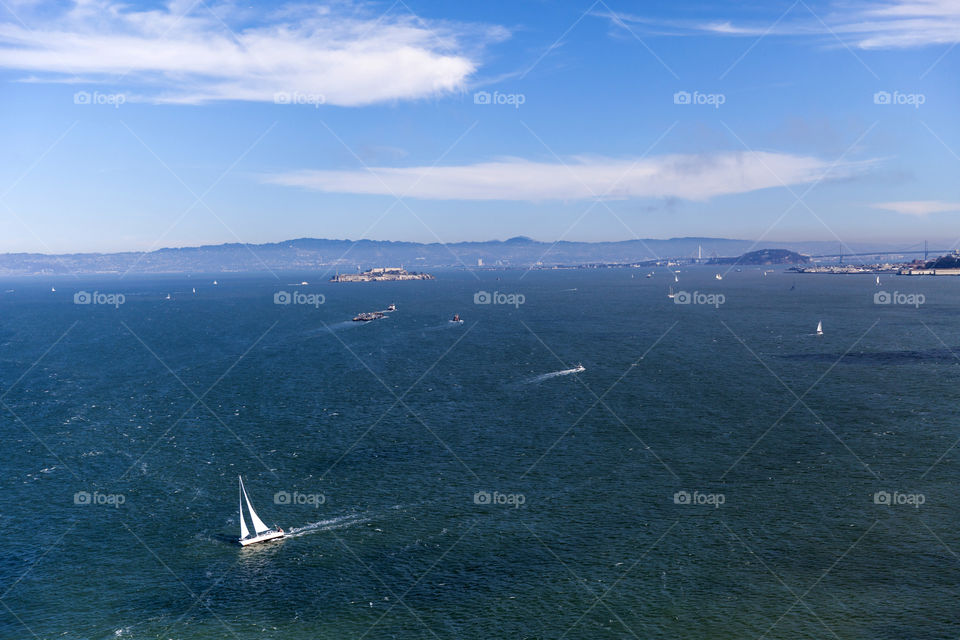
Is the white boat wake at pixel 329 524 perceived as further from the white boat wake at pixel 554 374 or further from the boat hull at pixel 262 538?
the white boat wake at pixel 554 374

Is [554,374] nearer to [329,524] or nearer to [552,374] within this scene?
[552,374]

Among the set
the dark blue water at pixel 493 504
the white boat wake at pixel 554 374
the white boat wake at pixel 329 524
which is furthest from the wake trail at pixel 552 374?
the white boat wake at pixel 329 524

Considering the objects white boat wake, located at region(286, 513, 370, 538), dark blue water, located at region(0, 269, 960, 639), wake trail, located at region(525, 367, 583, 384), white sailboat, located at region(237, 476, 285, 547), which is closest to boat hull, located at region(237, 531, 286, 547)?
white sailboat, located at region(237, 476, 285, 547)

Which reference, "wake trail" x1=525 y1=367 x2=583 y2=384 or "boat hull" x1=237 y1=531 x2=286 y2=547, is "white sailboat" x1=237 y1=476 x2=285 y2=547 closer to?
"boat hull" x1=237 y1=531 x2=286 y2=547

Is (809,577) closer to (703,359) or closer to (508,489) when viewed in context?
(508,489)

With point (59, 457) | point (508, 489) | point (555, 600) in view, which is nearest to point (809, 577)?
point (555, 600)
